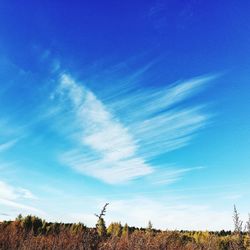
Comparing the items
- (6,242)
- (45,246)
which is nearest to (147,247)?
(45,246)

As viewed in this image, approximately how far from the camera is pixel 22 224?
84.1 ft

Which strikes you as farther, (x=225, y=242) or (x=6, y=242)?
(x=225, y=242)

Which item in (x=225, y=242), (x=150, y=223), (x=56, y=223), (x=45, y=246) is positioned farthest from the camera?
(x=56, y=223)

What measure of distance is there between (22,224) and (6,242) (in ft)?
26.2

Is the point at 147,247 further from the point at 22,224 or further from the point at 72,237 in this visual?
the point at 22,224

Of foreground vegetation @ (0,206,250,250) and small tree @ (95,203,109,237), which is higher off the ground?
foreground vegetation @ (0,206,250,250)

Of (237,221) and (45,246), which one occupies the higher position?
(45,246)

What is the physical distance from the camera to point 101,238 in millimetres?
4742

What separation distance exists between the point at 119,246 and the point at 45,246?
318 centimetres

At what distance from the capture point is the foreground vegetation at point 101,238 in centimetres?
489

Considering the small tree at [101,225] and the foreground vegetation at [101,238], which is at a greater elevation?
the foreground vegetation at [101,238]

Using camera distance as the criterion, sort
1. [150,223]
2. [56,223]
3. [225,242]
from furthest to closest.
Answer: [56,223], [225,242], [150,223]

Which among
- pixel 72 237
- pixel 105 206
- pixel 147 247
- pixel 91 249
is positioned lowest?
pixel 91 249

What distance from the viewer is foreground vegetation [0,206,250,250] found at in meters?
4.89
